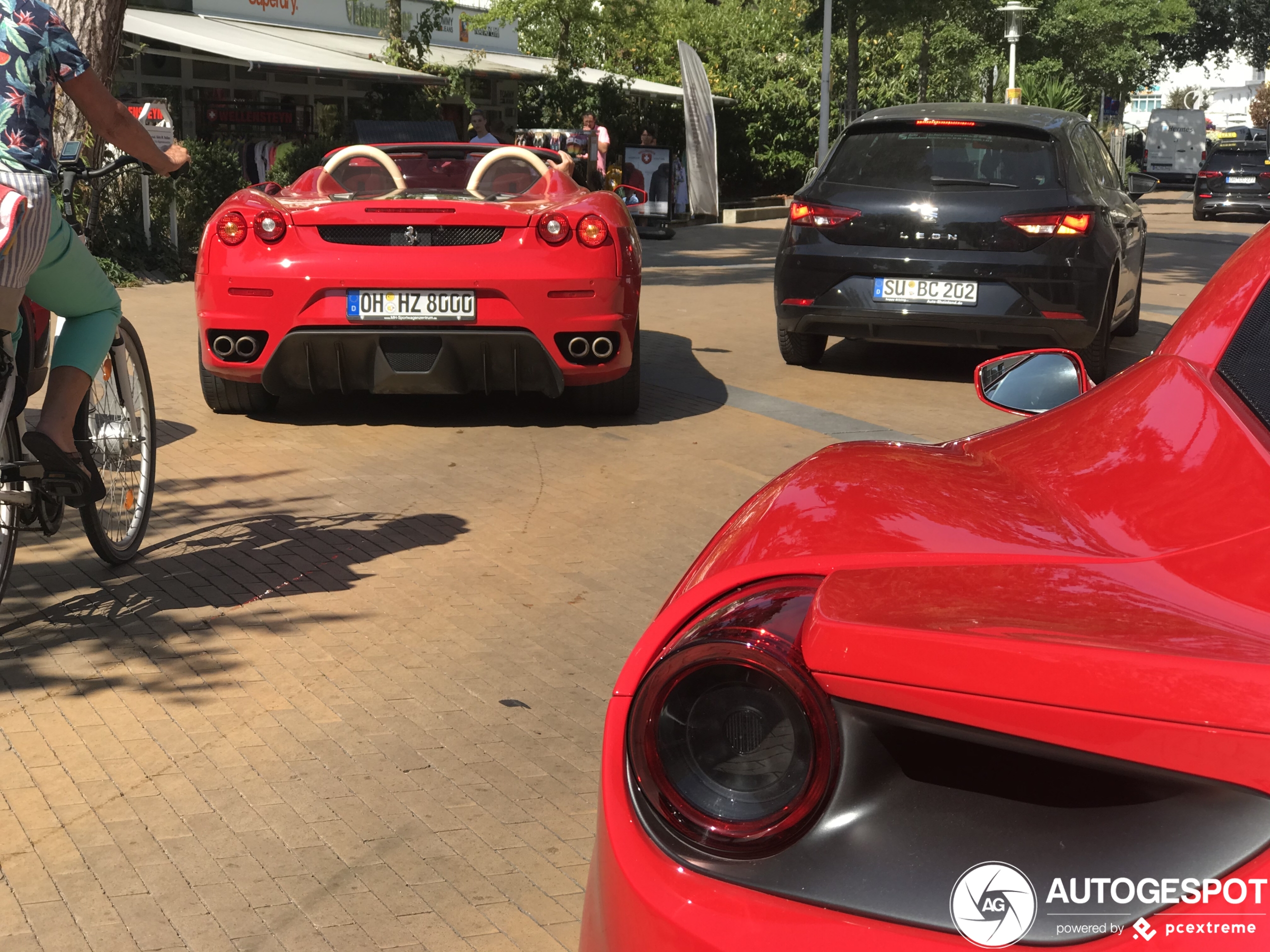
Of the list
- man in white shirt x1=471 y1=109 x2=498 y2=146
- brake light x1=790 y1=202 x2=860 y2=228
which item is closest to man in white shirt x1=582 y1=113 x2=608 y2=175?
man in white shirt x1=471 y1=109 x2=498 y2=146

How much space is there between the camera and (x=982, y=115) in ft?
28.8

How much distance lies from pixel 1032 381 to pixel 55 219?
8.42ft

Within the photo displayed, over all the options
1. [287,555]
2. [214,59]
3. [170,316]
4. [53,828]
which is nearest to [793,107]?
[214,59]

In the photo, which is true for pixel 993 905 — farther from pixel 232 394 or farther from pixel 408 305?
pixel 232 394

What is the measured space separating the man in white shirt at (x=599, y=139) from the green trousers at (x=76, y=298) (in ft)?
57.7

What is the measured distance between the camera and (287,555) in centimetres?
492

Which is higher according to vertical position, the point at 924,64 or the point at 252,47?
the point at 924,64

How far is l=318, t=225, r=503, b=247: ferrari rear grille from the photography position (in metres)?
6.57

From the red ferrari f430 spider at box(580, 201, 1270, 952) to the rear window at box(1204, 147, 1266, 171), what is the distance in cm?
3216

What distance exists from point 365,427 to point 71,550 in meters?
2.26

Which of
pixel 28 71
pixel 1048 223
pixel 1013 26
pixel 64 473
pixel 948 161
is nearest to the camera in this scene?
pixel 28 71

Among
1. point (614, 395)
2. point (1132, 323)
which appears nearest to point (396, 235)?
point (614, 395)

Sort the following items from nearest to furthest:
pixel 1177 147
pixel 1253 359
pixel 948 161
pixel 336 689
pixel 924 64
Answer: pixel 1253 359
pixel 336 689
pixel 948 161
pixel 924 64
pixel 1177 147

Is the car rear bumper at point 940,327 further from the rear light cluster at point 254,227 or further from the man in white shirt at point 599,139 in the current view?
the man in white shirt at point 599,139
